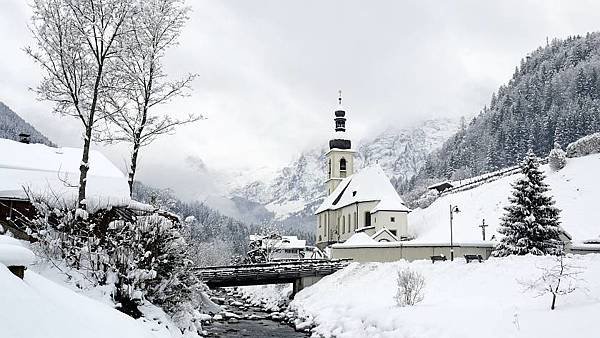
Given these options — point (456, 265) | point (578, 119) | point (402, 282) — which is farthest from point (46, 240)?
point (578, 119)

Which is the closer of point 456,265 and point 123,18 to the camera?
point 123,18

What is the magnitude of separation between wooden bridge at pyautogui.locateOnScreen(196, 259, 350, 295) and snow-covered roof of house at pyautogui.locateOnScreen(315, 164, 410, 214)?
20.2 m

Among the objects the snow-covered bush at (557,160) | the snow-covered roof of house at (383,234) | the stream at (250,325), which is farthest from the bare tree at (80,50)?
the snow-covered bush at (557,160)

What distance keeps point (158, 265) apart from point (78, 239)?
→ 248cm

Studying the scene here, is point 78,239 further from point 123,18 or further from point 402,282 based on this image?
point 402,282

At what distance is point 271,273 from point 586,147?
170ft

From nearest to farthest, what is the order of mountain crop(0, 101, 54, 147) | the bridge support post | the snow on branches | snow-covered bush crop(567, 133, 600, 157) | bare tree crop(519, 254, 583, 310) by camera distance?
the snow on branches < bare tree crop(519, 254, 583, 310) < the bridge support post < snow-covered bush crop(567, 133, 600, 157) < mountain crop(0, 101, 54, 147)

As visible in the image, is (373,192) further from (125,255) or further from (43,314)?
(43,314)

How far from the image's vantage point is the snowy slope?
54.3 m

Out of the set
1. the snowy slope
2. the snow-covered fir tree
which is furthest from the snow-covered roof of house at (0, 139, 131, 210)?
the snowy slope

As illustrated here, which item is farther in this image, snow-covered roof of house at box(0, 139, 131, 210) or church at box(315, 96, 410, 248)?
church at box(315, 96, 410, 248)

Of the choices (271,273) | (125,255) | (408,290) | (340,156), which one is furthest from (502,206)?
(125,255)

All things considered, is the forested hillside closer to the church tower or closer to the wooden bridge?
the church tower

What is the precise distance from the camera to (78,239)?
15.4 metres
